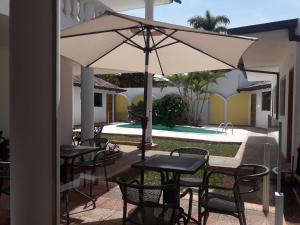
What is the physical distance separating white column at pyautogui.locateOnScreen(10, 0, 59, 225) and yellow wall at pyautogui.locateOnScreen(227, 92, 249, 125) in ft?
92.3

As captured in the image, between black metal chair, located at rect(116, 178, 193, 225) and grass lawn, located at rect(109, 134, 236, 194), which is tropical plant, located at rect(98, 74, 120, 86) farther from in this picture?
black metal chair, located at rect(116, 178, 193, 225)

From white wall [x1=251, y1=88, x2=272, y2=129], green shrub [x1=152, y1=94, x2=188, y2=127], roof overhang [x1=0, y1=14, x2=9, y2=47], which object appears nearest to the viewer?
roof overhang [x1=0, y1=14, x2=9, y2=47]

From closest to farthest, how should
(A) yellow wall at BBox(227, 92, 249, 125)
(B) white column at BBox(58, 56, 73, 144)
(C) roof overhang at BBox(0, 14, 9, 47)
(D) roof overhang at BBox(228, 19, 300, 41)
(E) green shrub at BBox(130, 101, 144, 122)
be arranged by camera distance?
1. (C) roof overhang at BBox(0, 14, 9, 47)
2. (D) roof overhang at BBox(228, 19, 300, 41)
3. (B) white column at BBox(58, 56, 73, 144)
4. (A) yellow wall at BBox(227, 92, 249, 125)
5. (E) green shrub at BBox(130, 101, 144, 122)

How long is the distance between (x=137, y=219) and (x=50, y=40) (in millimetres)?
2002

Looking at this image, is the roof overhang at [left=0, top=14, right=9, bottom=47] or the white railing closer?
the roof overhang at [left=0, top=14, right=9, bottom=47]

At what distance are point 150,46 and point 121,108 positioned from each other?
94.5 ft

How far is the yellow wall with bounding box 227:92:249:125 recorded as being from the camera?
96.2ft

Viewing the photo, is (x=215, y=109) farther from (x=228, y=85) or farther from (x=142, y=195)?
(x=142, y=195)

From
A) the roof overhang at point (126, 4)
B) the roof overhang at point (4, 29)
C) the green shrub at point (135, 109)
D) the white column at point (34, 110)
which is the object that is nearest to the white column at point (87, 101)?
the roof overhang at point (4, 29)

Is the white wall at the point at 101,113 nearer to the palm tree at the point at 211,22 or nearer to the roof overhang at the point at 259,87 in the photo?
the roof overhang at the point at 259,87

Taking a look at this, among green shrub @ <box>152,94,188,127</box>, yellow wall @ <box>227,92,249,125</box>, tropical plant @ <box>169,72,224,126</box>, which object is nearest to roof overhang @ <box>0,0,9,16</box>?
green shrub @ <box>152,94,188,127</box>

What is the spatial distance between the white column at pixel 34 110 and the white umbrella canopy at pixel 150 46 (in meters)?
1.38

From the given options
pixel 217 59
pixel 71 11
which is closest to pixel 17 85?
pixel 217 59

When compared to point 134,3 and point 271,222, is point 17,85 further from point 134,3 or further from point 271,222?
point 134,3
